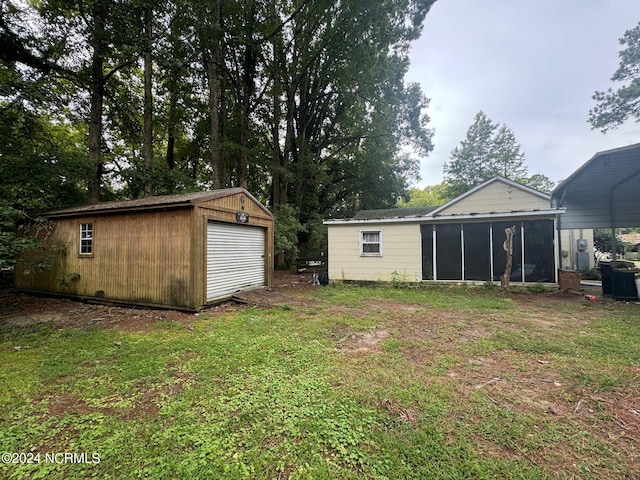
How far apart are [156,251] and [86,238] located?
2767 millimetres

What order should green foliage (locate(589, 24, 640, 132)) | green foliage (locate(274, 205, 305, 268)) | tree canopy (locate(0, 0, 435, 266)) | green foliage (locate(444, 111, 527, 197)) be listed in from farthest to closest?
green foliage (locate(444, 111, 527, 197)) → green foliage (locate(589, 24, 640, 132)) → green foliage (locate(274, 205, 305, 268)) → tree canopy (locate(0, 0, 435, 266))

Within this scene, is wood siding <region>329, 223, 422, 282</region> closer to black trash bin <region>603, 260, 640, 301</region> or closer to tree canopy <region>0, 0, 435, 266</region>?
tree canopy <region>0, 0, 435, 266</region>

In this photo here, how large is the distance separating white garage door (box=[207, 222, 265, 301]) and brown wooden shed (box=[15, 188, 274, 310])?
3 centimetres

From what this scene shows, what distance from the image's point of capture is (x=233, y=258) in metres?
7.61

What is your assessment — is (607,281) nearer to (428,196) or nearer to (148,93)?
(148,93)

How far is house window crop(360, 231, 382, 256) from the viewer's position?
9758 mm

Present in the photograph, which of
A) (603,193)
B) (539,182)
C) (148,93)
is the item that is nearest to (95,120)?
(148,93)

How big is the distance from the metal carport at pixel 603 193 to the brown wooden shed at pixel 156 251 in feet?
33.2

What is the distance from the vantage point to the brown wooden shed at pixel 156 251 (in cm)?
602

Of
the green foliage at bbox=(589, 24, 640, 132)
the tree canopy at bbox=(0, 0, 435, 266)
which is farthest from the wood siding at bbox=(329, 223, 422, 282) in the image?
the green foliage at bbox=(589, 24, 640, 132)

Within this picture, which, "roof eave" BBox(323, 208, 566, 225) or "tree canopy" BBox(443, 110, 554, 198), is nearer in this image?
"roof eave" BBox(323, 208, 566, 225)

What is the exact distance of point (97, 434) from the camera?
2.05 m

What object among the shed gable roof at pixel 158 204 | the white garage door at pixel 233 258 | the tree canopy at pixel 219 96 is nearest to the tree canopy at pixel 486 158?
the tree canopy at pixel 219 96

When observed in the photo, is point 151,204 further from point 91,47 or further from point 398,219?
point 91,47
